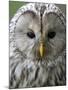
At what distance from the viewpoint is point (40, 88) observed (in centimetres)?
198

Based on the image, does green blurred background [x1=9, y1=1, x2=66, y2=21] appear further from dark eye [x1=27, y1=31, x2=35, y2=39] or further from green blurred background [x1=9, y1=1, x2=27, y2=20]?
dark eye [x1=27, y1=31, x2=35, y2=39]

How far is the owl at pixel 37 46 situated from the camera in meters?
1.92

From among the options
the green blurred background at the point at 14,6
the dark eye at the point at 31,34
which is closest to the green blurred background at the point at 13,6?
the green blurred background at the point at 14,6

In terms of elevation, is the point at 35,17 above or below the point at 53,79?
above

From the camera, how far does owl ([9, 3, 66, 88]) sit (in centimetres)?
192

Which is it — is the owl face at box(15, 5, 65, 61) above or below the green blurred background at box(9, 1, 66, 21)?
below

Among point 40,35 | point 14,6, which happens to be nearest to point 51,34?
point 40,35

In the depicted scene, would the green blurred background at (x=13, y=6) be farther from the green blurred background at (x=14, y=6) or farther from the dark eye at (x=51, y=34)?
the dark eye at (x=51, y=34)

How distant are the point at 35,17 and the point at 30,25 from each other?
0.10m

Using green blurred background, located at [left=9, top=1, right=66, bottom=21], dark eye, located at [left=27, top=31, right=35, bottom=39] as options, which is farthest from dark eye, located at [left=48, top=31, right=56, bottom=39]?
green blurred background, located at [left=9, top=1, right=66, bottom=21]

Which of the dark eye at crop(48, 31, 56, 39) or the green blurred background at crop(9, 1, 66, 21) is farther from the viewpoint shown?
the dark eye at crop(48, 31, 56, 39)

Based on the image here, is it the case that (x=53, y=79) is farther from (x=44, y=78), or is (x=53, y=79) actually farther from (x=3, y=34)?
(x=3, y=34)

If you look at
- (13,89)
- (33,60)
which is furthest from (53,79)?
(13,89)

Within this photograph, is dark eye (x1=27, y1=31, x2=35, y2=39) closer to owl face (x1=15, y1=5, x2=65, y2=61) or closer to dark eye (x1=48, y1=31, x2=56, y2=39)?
owl face (x1=15, y1=5, x2=65, y2=61)
